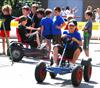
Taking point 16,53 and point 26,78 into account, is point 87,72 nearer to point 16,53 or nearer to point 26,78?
point 26,78

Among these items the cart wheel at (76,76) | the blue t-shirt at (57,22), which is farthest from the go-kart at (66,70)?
the blue t-shirt at (57,22)

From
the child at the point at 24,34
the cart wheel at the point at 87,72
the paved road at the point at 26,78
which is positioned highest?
the child at the point at 24,34

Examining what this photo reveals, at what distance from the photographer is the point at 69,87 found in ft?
32.0

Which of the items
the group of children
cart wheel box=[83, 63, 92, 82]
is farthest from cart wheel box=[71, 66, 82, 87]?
the group of children

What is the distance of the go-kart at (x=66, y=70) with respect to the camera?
974 cm

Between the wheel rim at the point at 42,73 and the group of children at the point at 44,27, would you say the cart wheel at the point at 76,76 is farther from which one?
the group of children at the point at 44,27

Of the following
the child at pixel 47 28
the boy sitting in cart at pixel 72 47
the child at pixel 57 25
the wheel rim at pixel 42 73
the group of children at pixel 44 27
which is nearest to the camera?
the wheel rim at pixel 42 73

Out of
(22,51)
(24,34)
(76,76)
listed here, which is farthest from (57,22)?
(76,76)

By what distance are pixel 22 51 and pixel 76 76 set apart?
455 centimetres

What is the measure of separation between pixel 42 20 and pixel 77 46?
4092mm

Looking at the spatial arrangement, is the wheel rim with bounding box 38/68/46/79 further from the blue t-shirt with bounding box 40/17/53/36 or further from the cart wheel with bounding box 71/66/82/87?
the blue t-shirt with bounding box 40/17/53/36

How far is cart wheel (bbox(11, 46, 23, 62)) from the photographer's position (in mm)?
13930

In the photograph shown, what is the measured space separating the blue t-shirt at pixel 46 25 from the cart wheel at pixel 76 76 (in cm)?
499

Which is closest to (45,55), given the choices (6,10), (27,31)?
(27,31)
